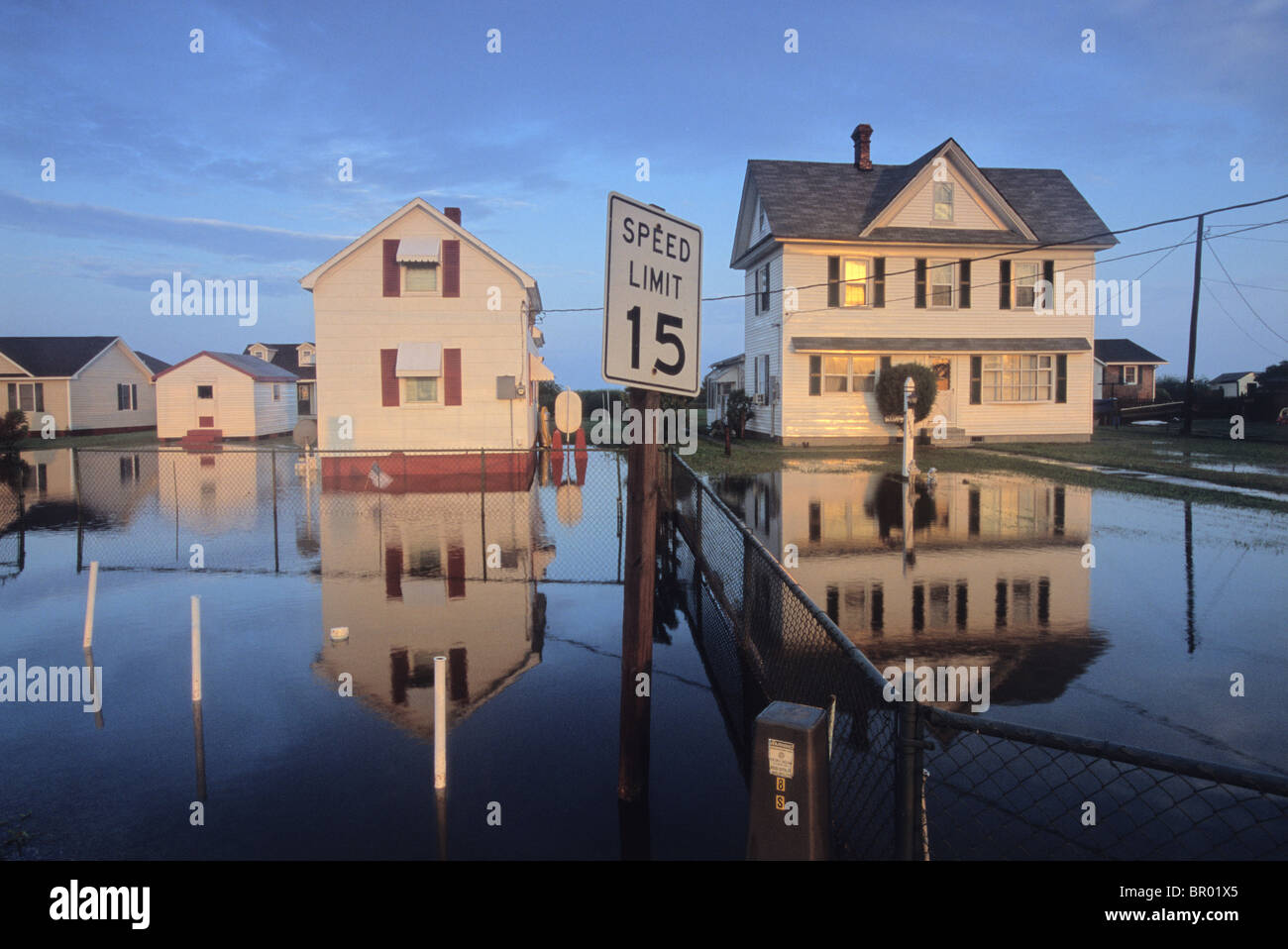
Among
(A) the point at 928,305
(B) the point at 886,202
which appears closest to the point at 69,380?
(B) the point at 886,202

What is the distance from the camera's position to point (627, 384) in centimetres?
461

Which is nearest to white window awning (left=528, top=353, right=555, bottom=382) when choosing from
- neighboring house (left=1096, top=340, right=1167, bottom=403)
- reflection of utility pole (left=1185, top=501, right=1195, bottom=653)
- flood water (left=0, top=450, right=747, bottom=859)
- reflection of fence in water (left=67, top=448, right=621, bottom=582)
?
reflection of fence in water (left=67, top=448, right=621, bottom=582)

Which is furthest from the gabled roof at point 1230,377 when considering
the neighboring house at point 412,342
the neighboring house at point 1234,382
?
the neighboring house at point 412,342

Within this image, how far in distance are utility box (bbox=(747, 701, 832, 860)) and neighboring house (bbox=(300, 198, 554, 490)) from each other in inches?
756

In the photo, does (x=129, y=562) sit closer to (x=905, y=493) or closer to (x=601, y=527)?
(x=601, y=527)

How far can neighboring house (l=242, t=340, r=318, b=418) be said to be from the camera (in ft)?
185

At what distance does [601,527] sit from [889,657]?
28.7ft

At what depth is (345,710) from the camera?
264 inches

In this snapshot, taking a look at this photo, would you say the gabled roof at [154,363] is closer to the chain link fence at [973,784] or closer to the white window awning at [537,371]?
the white window awning at [537,371]

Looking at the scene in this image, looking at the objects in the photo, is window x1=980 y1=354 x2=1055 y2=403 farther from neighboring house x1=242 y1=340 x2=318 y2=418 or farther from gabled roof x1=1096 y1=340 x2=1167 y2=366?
neighboring house x1=242 y1=340 x2=318 y2=418

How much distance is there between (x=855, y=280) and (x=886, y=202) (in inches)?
119

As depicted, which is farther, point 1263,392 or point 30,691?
point 1263,392

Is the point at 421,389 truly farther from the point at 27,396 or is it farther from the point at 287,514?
the point at 27,396
